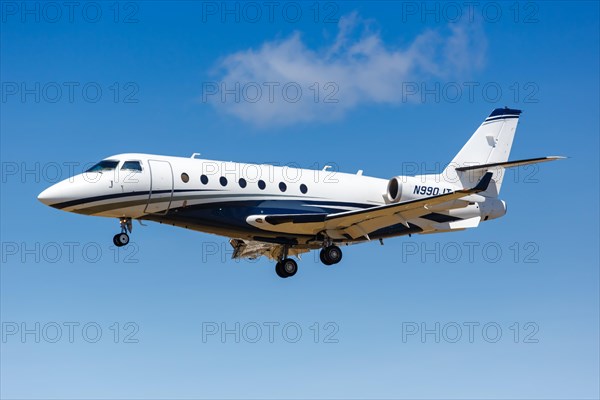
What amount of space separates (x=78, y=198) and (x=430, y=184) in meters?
11.3

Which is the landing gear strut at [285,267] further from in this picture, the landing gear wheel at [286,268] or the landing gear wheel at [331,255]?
the landing gear wheel at [331,255]

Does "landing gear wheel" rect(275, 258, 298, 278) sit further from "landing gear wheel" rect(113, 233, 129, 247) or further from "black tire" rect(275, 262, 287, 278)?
"landing gear wheel" rect(113, 233, 129, 247)

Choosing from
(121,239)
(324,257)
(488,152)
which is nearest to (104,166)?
(121,239)

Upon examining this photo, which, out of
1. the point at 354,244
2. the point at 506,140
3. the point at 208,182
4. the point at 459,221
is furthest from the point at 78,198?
the point at 506,140

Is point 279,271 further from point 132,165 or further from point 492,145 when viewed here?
point 492,145

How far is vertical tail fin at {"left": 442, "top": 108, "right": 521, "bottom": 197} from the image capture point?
113 feet

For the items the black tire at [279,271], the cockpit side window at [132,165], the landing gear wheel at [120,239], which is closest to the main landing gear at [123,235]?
the landing gear wheel at [120,239]

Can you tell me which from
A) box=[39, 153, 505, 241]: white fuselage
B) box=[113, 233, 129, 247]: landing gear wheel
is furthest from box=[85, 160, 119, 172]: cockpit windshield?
box=[113, 233, 129, 247]: landing gear wheel

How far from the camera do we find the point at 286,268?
32.8 meters

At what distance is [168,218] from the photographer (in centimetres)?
2952

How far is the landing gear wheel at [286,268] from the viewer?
32.8 m

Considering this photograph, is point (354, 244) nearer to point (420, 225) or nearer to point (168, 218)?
point (420, 225)

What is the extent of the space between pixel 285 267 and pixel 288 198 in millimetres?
2813

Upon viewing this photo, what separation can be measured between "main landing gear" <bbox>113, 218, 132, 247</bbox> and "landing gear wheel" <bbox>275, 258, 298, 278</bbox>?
5.81m
